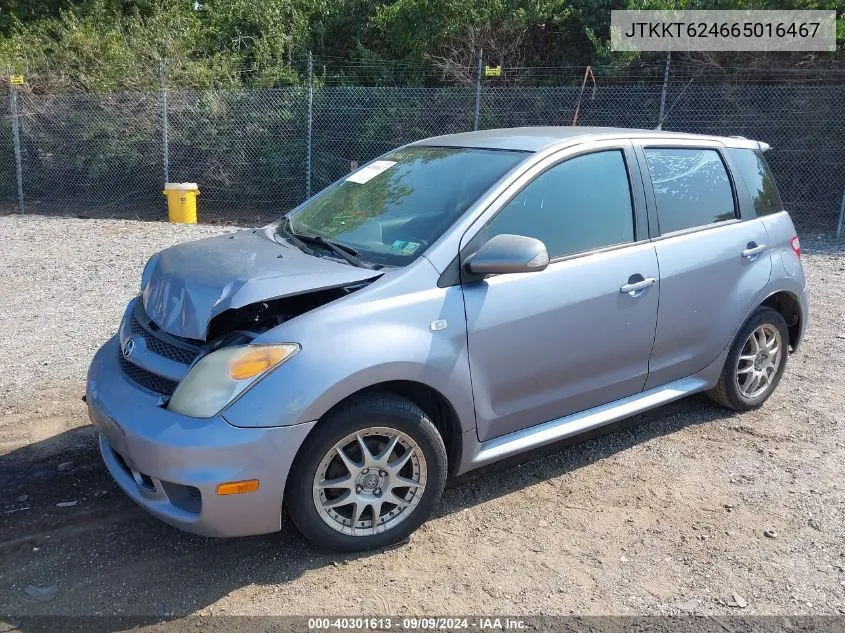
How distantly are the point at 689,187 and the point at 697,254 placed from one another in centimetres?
46

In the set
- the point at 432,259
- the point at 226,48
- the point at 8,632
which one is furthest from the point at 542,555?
the point at 226,48

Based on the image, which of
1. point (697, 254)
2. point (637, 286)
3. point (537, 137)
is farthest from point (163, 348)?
point (697, 254)

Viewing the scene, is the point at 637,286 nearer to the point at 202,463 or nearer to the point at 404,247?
the point at 404,247

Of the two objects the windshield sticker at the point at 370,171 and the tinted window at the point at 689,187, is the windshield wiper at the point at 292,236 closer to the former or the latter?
the windshield sticker at the point at 370,171

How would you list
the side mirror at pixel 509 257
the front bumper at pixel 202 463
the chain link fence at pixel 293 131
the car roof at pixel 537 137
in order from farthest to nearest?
the chain link fence at pixel 293 131
the car roof at pixel 537 137
the side mirror at pixel 509 257
the front bumper at pixel 202 463

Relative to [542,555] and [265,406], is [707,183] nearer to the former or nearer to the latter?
[542,555]

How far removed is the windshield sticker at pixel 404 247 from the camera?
3.45m

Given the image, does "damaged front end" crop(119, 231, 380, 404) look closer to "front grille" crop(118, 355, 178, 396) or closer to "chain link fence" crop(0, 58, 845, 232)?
"front grille" crop(118, 355, 178, 396)

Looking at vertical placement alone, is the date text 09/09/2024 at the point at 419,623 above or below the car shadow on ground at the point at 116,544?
above

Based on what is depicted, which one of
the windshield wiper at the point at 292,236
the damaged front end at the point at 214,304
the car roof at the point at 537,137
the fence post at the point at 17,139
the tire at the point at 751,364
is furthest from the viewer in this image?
the fence post at the point at 17,139

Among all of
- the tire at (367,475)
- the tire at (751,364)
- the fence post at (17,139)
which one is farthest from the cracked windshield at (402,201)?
the fence post at (17,139)

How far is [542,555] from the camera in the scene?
10.9ft

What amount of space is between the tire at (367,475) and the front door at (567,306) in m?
0.36

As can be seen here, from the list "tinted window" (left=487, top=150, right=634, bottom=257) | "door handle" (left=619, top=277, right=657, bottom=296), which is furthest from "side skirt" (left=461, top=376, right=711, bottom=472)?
"tinted window" (left=487, top=150, right=634, bottom=257)
